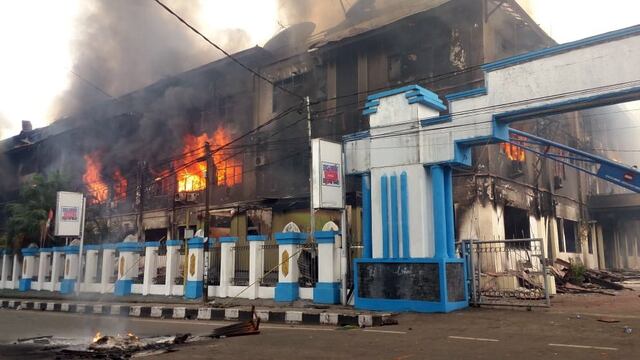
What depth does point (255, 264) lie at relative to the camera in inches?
531

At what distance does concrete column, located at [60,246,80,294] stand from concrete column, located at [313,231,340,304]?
1101 centimetres

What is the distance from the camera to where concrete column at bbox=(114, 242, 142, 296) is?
1662 centimetres

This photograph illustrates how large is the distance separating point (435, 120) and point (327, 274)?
4.36 metres

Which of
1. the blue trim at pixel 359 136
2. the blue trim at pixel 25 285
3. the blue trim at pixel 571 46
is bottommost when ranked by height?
the blue trim at pixel 25 285

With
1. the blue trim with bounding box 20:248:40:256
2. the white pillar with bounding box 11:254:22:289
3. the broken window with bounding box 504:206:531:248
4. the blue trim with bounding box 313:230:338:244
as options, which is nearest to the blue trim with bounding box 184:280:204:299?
the blue trim with bounding box 313:230:338:244

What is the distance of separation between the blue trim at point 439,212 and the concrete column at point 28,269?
1761 cm

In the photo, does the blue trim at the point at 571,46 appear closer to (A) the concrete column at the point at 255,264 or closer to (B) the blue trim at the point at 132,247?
(A) the concrete column at the point at 255,264

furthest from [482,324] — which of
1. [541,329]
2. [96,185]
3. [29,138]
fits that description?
[29,138]

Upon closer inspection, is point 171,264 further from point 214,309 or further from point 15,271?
point 15,271

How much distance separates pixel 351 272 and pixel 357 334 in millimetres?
4623

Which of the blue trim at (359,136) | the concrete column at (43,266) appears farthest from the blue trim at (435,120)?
the concrete column at (43,266)

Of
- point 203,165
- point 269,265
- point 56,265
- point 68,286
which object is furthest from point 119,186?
point 269,265

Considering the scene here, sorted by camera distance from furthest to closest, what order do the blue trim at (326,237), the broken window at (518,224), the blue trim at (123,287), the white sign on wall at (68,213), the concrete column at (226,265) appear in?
the broken window at (518,224)
the white sign on wall at (68,213)
the blue trim at (123,287)
the concrete column at (226,265)
the blue trim at (326,237)

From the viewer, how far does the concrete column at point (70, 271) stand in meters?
18.7
